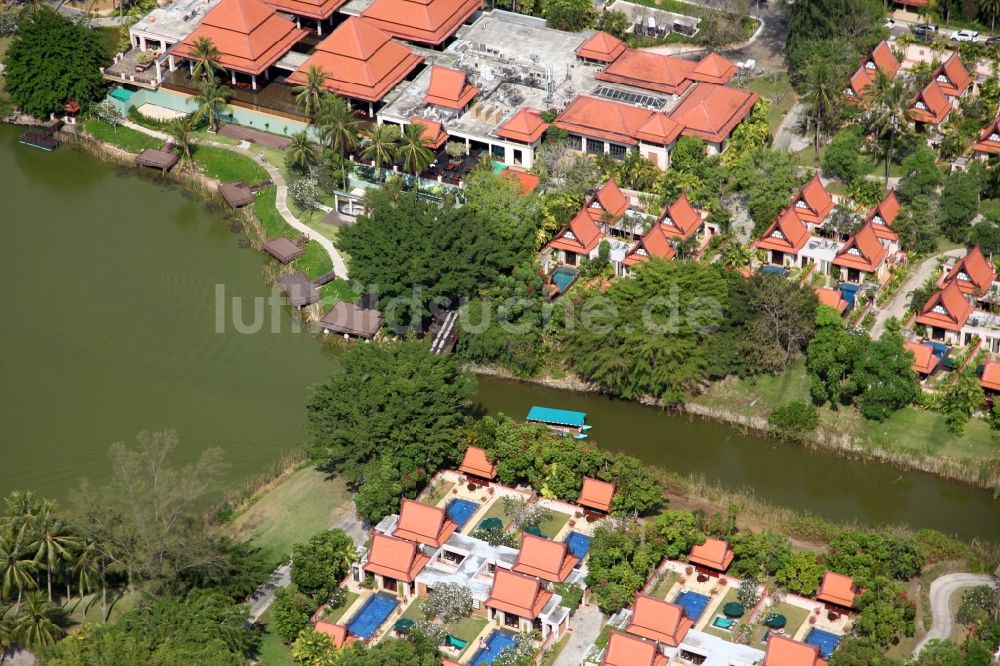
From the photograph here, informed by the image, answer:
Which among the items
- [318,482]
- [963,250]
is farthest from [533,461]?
[963,250]

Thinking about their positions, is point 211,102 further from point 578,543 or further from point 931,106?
point 931,106

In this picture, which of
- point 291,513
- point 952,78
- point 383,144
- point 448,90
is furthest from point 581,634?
point 952,78

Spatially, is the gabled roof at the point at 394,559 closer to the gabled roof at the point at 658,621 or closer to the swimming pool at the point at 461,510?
the swimming pool at the point at 461,510

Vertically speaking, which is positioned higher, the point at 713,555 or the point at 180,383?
the point at 713,555

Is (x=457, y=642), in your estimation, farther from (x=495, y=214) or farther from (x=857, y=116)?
(x=857, y=116)

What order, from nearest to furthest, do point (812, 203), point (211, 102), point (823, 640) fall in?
point (823, 640) → point (812, 203) → point (211, 102)

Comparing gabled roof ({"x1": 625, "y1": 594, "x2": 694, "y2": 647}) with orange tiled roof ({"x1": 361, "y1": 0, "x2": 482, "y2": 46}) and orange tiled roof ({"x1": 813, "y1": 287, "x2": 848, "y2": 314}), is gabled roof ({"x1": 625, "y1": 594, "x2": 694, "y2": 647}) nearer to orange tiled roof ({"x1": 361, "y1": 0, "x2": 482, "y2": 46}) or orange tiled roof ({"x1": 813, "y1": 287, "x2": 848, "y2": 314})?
orange tiled roof ({"x1": 813, "y1": 287, "x2": 848, "y2": 314})

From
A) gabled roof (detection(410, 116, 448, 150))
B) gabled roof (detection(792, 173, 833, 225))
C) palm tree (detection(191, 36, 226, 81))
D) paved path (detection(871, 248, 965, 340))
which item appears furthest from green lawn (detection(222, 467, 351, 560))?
palm tree (detection(191, 36, 226, 81))
